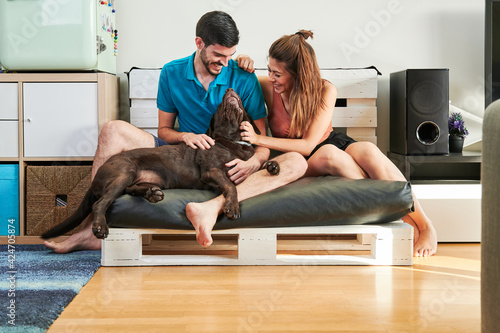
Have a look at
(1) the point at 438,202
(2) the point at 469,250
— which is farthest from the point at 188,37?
(2) the point at 469,250

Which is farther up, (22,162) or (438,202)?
(22,162)

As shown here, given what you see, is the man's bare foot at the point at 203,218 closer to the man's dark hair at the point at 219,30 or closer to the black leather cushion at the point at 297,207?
the black leather cushion at the point at 297,207

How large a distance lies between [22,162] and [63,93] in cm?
39

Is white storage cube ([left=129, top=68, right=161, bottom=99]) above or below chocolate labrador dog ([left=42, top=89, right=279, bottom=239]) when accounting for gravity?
above

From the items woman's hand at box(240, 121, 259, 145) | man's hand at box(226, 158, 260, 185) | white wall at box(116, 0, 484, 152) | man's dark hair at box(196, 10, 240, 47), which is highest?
white wall at box(116, 0, 484, 152)

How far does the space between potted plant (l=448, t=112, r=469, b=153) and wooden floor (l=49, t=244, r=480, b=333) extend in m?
0.84

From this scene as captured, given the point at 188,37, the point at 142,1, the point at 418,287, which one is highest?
the point at 142,1

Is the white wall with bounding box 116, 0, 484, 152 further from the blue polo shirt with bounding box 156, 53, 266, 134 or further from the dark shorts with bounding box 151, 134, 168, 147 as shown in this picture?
the dark shorts with bounding box 151, 134, 168, 147

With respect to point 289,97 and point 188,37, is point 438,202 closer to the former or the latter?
point 289,97

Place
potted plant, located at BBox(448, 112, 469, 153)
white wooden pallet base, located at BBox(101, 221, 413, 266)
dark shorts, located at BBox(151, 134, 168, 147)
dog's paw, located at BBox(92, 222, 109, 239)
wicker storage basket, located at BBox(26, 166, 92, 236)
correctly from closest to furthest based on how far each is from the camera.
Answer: dog's paw, located at BBox(92, 222, 109, 239) → white wooden pallet base, located at BBox(101, 221, 413, 266) → dark shorts, located at BBox(151, 134, 168, 147) → wicker storage basket, located at BBox(26, 166, 92, 236) → potted plant, located at BBox(448, 112, 469, 153)

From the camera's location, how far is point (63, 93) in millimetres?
2754

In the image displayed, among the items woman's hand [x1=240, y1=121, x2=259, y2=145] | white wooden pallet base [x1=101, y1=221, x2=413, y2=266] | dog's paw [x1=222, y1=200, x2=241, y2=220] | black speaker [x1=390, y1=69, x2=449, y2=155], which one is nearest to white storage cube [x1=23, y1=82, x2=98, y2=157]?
white wooden pallet base [x1=101, y1=221, x2=413, y2=266]

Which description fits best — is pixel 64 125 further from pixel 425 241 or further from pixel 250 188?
pixel 425 241

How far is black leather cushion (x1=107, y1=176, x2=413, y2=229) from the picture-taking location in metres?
2.22
